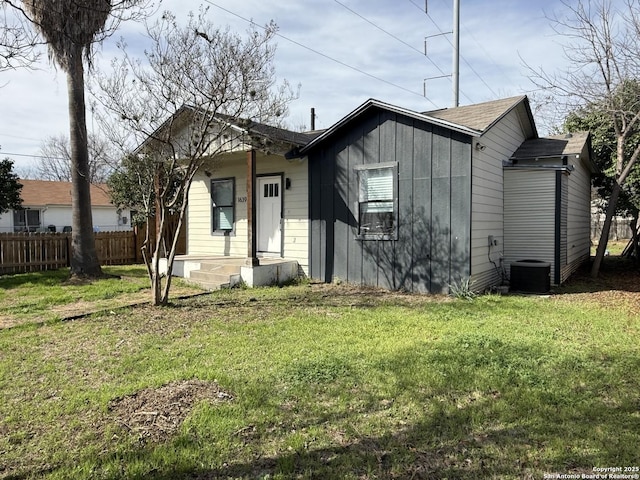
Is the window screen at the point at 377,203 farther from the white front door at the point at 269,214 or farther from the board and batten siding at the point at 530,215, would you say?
the board and batten siding at the point at 530,215

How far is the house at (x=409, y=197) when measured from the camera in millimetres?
7953

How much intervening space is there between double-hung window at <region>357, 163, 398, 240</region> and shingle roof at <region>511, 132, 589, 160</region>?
332 centimetres

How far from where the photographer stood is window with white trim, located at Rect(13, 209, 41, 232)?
1018 inches

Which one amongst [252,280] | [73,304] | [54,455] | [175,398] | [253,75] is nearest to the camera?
[54,455]

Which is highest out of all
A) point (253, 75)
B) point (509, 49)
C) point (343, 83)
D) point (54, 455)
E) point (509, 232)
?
point (343, 83)

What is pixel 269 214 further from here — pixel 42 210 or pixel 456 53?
pixel 42 210

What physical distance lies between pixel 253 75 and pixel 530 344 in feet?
19.0

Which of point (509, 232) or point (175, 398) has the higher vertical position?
point (509, 232)

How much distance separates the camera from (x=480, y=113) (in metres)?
8.90

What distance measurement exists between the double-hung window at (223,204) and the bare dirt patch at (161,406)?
7977 mm

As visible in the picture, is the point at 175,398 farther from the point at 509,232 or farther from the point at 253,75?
the point at 509,232

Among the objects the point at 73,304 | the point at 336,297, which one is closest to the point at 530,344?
the point at 336,297

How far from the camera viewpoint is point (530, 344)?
16.0ft

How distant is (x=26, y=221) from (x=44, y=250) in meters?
17.4
